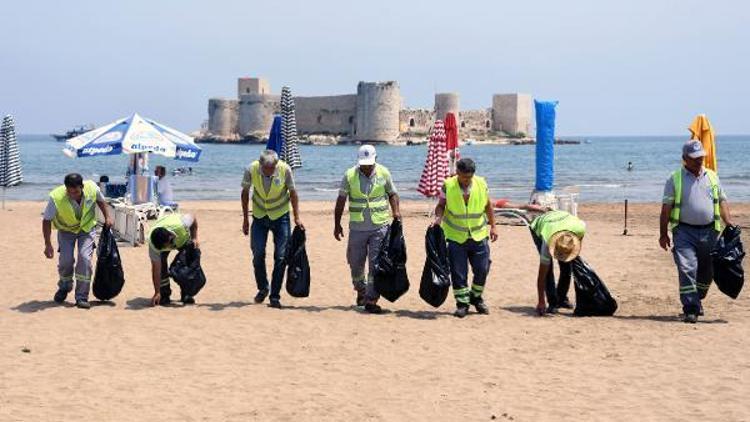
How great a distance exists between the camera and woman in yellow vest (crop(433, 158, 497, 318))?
25.9 feet

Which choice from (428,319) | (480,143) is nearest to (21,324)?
(428,319)

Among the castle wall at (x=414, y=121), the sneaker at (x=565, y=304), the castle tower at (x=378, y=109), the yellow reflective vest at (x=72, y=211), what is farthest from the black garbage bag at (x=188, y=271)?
the castle wall at (x=414, y=121)

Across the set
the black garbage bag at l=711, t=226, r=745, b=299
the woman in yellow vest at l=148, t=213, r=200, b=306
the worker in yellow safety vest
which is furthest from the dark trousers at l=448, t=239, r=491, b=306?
the woman in yellow vest at l=148, t=213, r=200, b=306

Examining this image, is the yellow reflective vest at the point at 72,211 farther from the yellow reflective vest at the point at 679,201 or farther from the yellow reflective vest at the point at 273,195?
the yellow reflective vest at the point at 679,201

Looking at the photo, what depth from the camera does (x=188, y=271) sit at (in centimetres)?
848

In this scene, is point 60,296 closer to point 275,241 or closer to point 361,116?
point 275,241

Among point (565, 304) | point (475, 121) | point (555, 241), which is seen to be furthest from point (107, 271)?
point (475, 121)

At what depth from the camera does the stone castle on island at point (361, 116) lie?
93.9m

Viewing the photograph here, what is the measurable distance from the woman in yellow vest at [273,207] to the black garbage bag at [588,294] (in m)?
2.34

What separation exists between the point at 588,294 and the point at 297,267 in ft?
8.02

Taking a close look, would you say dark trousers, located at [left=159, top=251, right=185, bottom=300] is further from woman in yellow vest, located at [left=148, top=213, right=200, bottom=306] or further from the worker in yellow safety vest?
the worker in yellow safety vest

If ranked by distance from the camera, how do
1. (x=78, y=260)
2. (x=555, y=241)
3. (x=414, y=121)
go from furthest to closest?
(x=414, y=121) → (x=78, y=260) → (x=555, y=241)

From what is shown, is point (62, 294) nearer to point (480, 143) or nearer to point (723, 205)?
point (723, 205)

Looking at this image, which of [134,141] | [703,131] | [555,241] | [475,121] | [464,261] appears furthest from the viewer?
[475,121]
